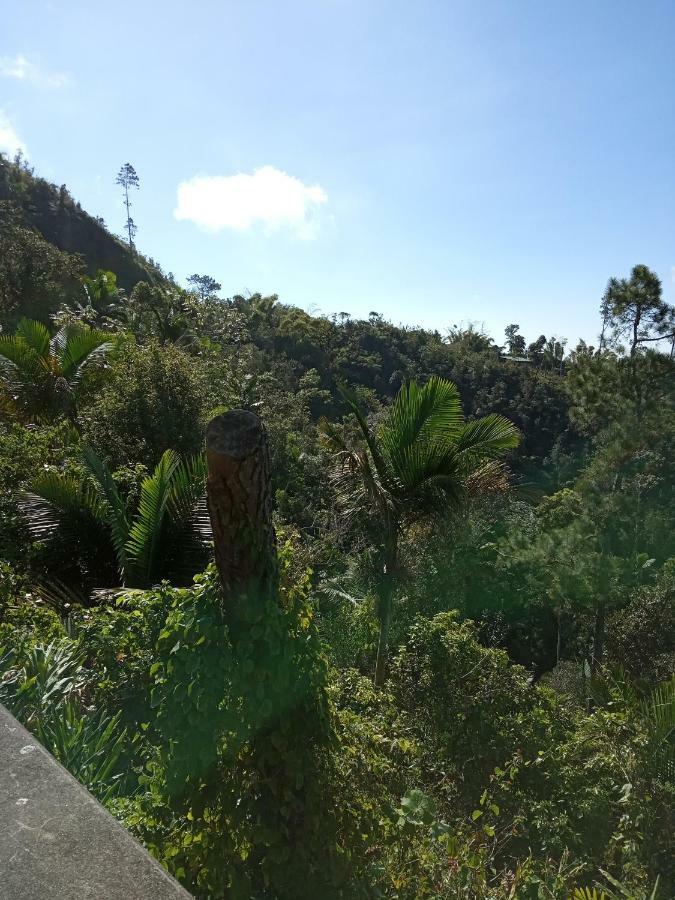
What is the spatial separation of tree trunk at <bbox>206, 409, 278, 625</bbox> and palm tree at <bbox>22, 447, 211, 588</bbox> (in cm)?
284

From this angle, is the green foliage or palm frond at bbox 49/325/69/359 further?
palm frond at bbox 49/325/69/359

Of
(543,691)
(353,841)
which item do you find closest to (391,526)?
(543,691)

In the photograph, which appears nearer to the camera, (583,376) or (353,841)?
(353,841)

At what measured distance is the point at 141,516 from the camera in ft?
15.5

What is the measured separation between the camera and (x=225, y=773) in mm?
2135

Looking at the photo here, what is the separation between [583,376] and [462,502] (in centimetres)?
1402

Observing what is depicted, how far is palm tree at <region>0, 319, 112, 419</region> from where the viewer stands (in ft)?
29.0

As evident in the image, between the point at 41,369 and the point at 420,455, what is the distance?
6.25 m

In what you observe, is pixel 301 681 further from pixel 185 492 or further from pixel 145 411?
pixel 145 411

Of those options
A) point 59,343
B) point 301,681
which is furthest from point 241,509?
point 59,343

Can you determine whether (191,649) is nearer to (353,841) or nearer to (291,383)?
(353,841)

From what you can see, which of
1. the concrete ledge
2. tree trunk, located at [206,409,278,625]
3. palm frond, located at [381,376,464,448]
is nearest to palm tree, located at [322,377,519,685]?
palm frond, located at [381,376,464,448]

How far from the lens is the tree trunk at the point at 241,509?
188 cm

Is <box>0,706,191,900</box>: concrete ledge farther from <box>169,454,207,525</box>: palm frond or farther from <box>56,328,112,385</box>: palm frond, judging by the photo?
<box>56,328,112,385</box>: palm frond
